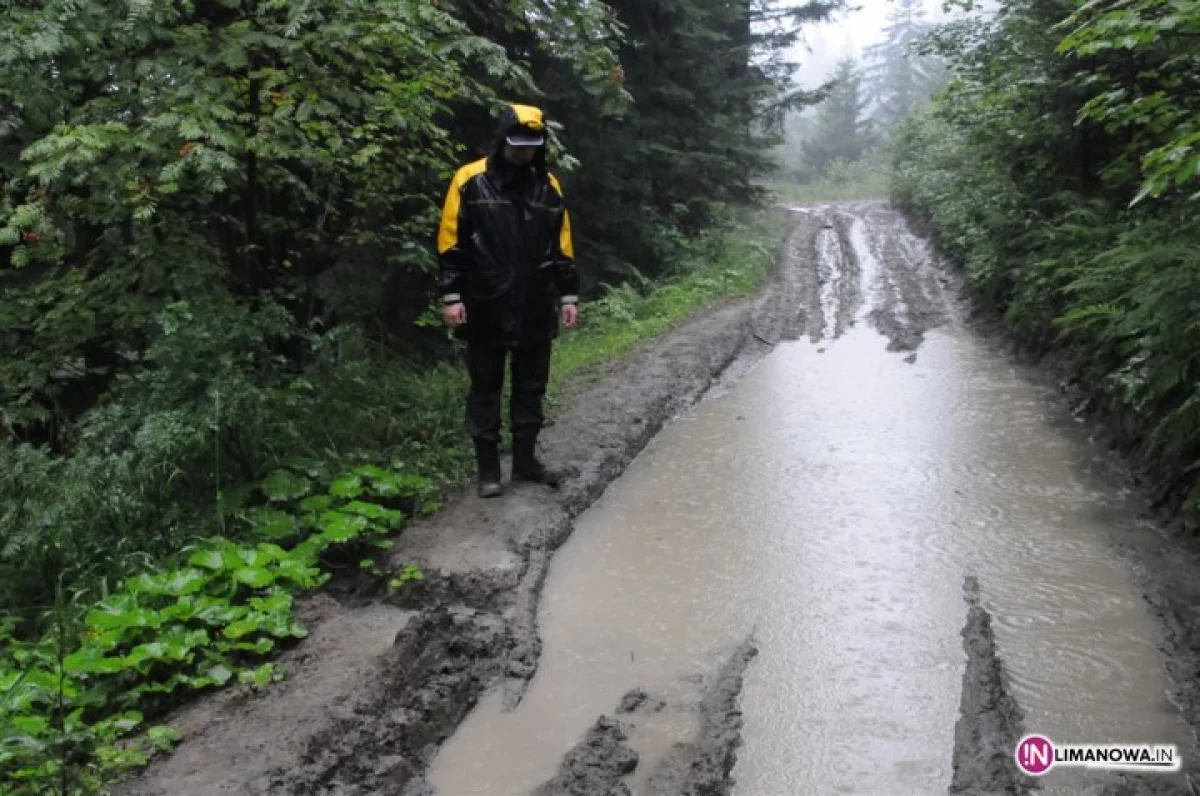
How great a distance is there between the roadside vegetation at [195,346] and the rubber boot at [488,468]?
42 cm

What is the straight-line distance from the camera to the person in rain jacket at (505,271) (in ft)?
17.2

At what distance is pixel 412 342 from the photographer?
388 inches

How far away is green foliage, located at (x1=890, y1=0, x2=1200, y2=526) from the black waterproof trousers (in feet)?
11.3

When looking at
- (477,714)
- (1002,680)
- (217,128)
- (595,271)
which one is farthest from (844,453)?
(595,271)

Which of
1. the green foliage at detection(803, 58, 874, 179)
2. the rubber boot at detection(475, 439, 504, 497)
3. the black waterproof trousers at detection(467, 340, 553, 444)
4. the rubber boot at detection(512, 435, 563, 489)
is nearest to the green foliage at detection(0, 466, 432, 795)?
the rubber boot at detection(475, 439, 504, 497)

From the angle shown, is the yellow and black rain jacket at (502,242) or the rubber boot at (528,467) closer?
the yellow and black rain jacket at (502,242)

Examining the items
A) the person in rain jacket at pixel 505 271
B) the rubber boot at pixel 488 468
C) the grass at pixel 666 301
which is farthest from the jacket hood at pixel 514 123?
the grass at pixel 666 301

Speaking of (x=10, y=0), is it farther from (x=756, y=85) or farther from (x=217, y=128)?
(x=756, y=85)

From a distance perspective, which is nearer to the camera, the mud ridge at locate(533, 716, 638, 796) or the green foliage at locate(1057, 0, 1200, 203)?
the mud ridge at locate(533, 716, 638, 796)

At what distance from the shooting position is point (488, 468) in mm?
5637

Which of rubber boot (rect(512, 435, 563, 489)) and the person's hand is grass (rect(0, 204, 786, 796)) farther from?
the person's hand

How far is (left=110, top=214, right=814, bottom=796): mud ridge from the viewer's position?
3.13 meters

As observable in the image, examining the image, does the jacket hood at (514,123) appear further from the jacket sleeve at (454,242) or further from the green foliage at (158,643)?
the green foliage at (158,643)

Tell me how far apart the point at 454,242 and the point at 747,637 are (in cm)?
281
